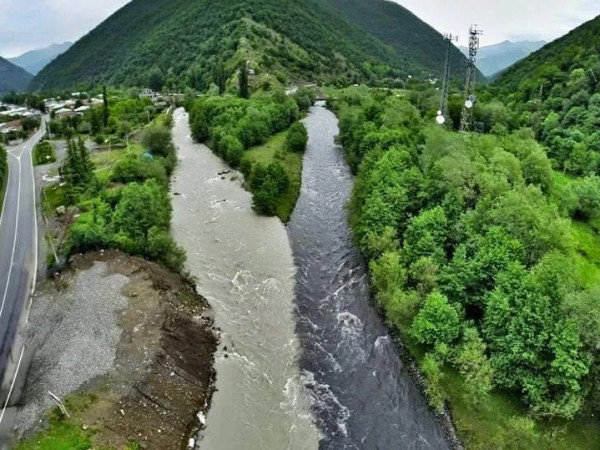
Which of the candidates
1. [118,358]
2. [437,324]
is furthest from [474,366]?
[118,358]

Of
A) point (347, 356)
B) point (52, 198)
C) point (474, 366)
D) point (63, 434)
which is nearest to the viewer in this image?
point (63, 434)

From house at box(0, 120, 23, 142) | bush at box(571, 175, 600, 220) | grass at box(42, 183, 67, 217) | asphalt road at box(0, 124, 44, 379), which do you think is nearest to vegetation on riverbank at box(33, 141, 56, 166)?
asphalt road at box(0, 124, 44, 379)

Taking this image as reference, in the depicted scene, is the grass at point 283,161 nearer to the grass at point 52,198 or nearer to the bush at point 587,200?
the grass at point 52,198

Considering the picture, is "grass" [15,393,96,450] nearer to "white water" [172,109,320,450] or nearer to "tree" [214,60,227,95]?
"white water" [172,109,320,450]

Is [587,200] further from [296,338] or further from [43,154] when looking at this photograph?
[43,154]

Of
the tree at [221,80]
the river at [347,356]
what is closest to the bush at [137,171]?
the river at [347,356]

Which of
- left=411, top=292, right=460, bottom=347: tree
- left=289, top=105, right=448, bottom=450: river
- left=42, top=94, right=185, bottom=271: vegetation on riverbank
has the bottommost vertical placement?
left=289, top=105, right=448, bottom=450: river

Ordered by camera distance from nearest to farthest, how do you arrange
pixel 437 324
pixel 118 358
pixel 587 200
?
pixel 437 324, pixel 118 358, pixel 587 200

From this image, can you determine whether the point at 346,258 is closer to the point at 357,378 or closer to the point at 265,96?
the point at 357,378
